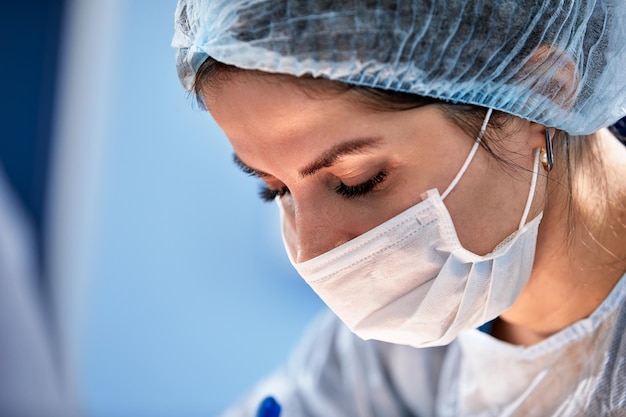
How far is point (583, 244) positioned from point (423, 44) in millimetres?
408

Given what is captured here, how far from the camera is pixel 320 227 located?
38.4 inches

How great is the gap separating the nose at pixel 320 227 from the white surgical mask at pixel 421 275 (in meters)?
→ 0.01

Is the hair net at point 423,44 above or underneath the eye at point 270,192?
above

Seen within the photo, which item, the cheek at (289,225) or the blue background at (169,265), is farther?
the blue background at (169,265)

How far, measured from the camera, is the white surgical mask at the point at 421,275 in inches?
37.9

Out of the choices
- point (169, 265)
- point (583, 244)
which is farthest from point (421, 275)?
point (169, 265)

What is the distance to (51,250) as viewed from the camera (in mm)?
3051

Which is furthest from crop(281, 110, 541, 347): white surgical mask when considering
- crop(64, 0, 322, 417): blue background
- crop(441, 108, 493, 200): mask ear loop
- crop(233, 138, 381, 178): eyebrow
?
crop(64, 0, 322, 417): blue background

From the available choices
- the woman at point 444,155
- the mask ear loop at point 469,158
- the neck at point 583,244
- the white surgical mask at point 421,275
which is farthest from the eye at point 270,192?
the neck at point 583,244

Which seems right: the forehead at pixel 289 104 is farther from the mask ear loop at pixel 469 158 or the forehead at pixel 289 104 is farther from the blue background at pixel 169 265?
the blue background at pixel 169 265

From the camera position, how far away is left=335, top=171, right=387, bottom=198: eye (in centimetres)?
94

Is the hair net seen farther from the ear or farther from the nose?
the nose

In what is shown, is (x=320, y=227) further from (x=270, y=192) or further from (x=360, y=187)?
(x=270, y=192)

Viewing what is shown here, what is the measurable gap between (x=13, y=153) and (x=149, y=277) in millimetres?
827
